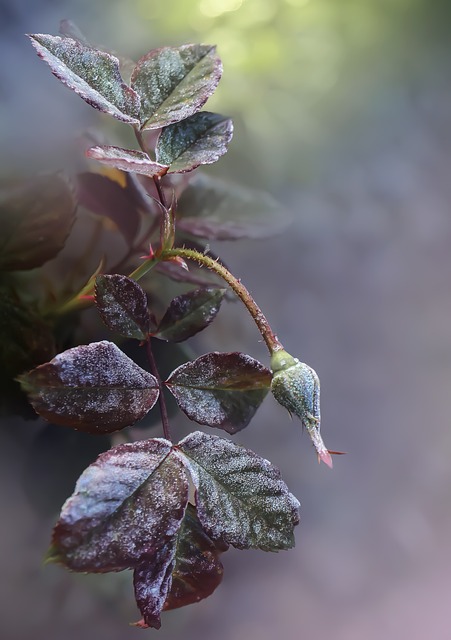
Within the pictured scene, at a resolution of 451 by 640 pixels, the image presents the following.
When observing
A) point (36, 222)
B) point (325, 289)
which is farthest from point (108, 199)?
point (325, 289)

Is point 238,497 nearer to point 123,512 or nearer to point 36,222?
point 123,512

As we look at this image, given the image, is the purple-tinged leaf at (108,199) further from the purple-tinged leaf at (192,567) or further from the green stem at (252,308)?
the purple-tinged leaf at (192,567)

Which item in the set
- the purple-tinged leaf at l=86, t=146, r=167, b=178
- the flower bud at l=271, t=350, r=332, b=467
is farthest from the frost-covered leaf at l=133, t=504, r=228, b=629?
the purple-tinged leaf at l=86, t=146, r=167, b=178

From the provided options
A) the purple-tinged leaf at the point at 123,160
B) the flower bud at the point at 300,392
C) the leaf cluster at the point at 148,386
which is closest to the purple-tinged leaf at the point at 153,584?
the leaf cluster at the point at 148,386

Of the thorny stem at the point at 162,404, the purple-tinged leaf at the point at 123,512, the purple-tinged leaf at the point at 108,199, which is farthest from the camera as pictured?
the purple-tinged leaf at the point at 108,199

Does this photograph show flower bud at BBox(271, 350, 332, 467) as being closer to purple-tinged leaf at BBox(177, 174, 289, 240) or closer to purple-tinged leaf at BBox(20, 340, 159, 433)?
purple-tinged leaf at BBox(20, 340, 159, 433)

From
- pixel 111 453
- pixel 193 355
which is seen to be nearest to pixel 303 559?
pixel 193 355
